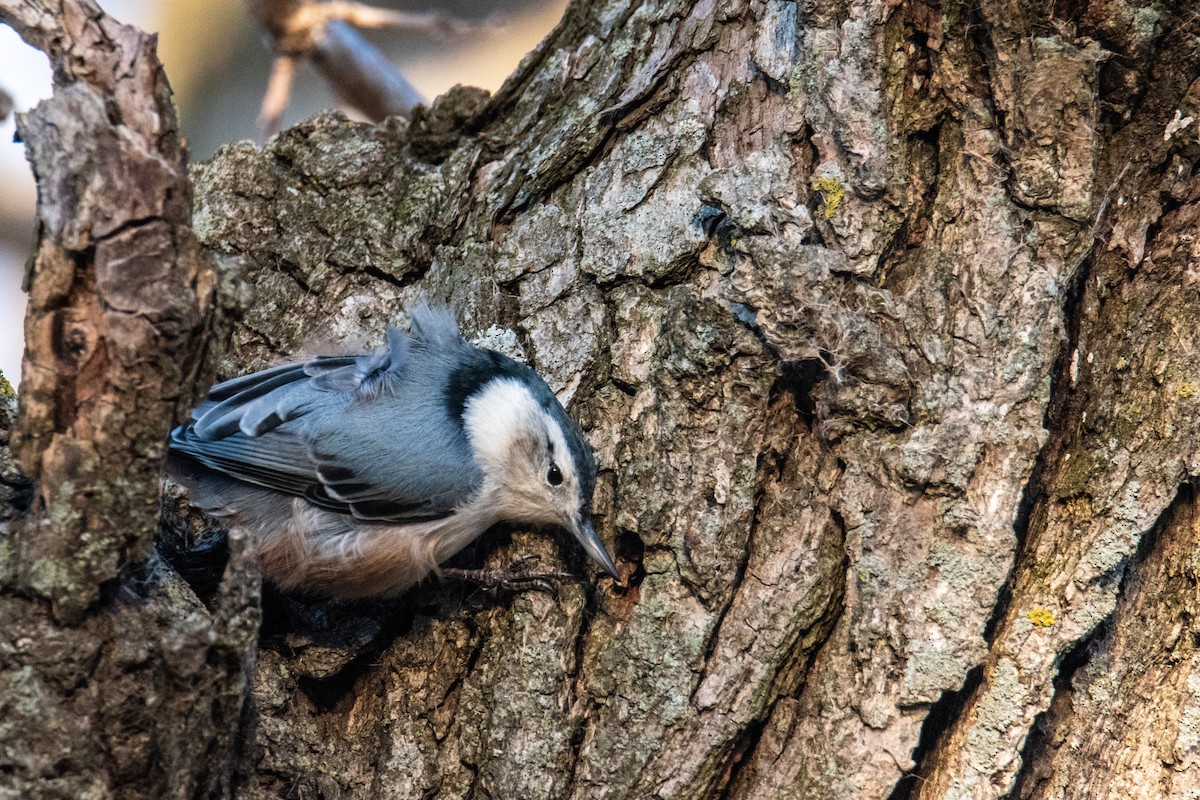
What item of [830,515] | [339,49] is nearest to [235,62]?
[339,49]

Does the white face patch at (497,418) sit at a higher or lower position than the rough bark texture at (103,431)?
higher

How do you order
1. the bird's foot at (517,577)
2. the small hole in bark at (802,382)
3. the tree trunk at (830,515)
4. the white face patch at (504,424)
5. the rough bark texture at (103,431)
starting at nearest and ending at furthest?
the rough bark texture at (103,431) → the tree trunk at (830,515) → the small hole in bark at (802,382) → the bird's foot at (517,577) → the white face patch at (504,424)

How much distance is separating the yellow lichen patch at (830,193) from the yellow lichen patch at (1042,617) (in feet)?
2.56

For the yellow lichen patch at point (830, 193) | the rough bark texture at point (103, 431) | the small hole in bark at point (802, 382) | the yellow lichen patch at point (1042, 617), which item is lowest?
the rough bark texture at point (103, 431)

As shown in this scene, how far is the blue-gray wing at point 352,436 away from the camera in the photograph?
2238 mm

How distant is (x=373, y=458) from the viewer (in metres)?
2.23

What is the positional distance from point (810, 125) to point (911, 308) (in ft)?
1.39

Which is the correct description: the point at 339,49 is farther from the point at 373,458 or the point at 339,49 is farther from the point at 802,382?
the point at 802,382

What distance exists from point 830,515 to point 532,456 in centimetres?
67

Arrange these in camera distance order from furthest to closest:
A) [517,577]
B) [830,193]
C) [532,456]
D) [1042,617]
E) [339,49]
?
1. [339,49]
2. [532,456]
3. [517,577]
4. [830,193]
5. [1042,617]

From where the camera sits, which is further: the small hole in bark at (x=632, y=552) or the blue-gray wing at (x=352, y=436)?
the blue-gray wing at (x=352, y=436)

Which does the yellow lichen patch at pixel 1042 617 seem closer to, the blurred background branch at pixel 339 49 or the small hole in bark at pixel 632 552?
the small hole in bark at pixel 632 552

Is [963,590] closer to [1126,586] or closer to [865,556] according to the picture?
[865,556]

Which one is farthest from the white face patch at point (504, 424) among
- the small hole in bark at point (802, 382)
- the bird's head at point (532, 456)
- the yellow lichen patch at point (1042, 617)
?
the yellow lichen patch at point (1042, 617)
